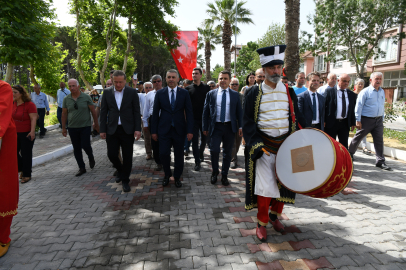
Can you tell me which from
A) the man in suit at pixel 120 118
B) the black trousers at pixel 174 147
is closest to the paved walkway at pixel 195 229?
the black trousers at pixel 174 147

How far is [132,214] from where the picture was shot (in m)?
3.82

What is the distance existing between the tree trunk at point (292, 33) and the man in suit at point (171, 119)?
5.27 metres

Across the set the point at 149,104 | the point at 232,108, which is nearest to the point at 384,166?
the point at 232,108

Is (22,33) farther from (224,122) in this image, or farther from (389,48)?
(389,48)

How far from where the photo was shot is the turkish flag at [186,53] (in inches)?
400

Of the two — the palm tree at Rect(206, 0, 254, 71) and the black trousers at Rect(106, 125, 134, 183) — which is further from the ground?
the palm tree at Rect(206, 0, 254, 71)

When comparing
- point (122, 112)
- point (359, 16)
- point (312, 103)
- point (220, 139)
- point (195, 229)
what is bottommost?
point (195, 229)

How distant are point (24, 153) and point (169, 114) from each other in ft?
10.8

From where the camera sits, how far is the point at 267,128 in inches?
121

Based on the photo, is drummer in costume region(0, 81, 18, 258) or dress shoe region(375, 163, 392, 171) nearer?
drummer in costume region(0, 81, 18, 258)

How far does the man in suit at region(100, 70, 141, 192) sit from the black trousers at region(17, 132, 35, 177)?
1.91 m

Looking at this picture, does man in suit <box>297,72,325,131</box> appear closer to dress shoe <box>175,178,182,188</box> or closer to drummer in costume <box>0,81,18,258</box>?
dress shoe <box>175,178,182,188</box>

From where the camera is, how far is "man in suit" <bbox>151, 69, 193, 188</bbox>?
4.95 metres

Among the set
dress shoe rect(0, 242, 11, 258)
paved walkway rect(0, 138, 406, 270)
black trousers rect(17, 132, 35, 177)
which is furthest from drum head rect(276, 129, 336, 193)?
black trousers rect(17, 132, 35, 177)
